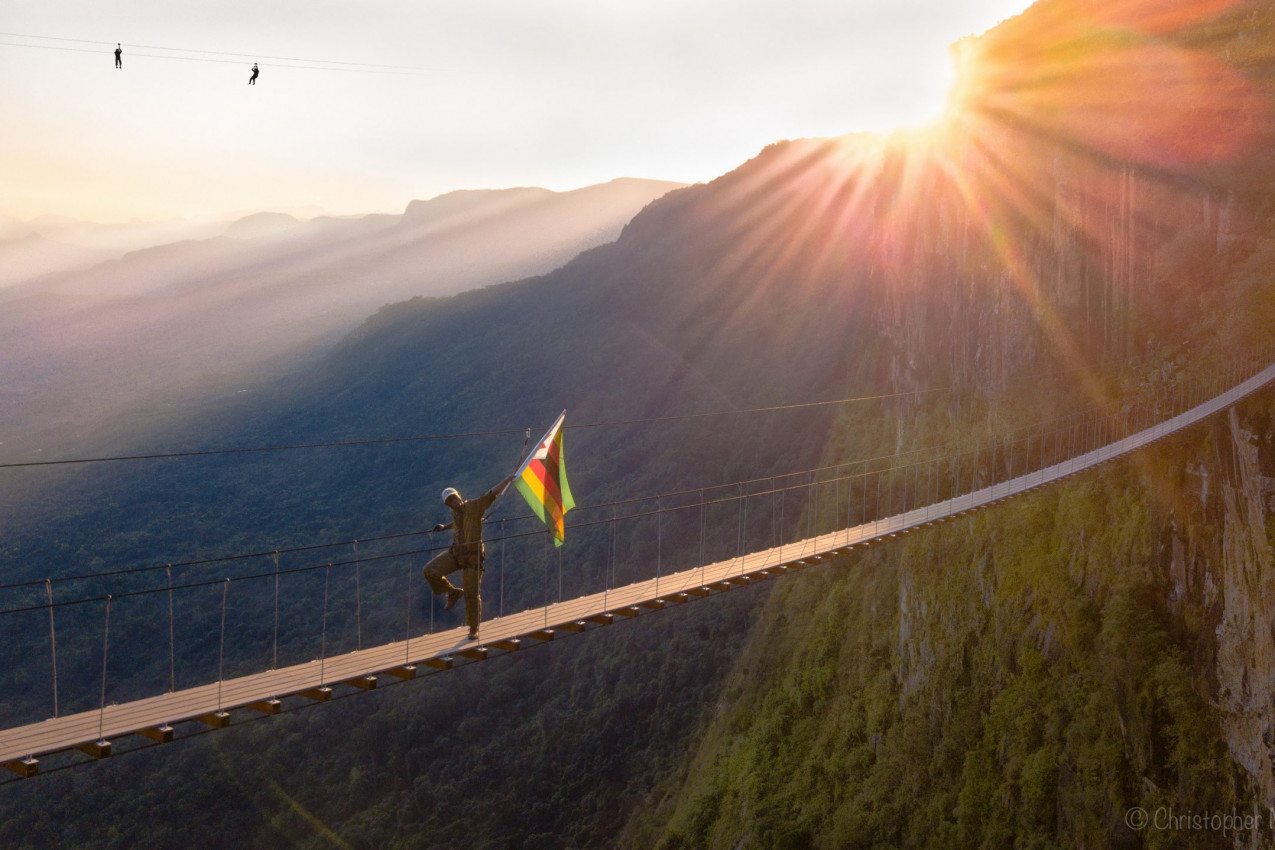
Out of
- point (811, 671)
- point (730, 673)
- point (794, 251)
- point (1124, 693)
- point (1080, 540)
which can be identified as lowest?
point (730, 673)

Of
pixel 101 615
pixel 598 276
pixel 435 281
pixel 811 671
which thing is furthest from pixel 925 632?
pixel 435 281

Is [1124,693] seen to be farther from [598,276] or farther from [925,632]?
[598,276]

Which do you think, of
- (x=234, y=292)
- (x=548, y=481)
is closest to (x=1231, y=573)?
(x=548, y=481)

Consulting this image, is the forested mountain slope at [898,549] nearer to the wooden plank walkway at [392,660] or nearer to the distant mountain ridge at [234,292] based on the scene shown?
the wooden plank walkway at [392,660]

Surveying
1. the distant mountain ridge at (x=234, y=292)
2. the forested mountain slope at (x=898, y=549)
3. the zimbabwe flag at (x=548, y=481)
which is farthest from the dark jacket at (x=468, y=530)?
the distant mountain ridge at (x=234, y=292)

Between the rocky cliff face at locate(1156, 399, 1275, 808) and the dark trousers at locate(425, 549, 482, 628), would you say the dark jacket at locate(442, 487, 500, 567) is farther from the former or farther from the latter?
the rocky cliff face at locate(1156, 399, 1275, 808)

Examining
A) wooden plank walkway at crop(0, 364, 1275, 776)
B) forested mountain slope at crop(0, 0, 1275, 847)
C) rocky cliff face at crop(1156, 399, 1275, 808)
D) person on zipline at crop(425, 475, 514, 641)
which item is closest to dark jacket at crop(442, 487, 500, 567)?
person on zipline at crop(425, 475, 514, 641)
